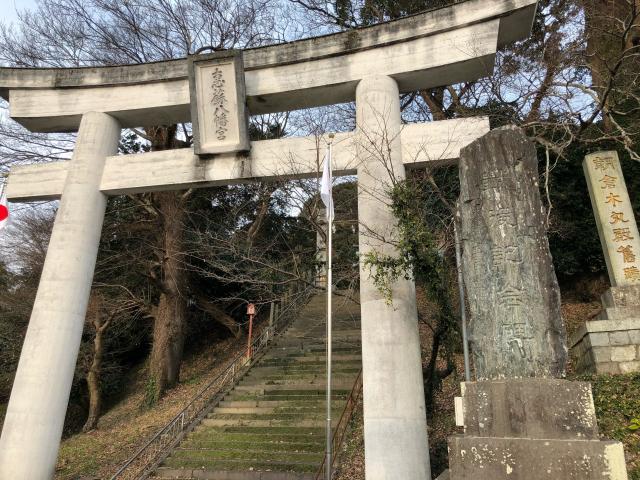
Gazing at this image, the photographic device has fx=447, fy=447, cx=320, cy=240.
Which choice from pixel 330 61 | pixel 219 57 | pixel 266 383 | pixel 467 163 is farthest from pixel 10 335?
pixel 467 163

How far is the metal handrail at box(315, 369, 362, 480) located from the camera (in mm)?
7298

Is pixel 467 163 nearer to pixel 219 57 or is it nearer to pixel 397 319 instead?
→ pixel 397 319

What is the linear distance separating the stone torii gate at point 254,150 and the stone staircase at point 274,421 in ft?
8.24

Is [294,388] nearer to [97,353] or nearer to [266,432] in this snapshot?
[266,432]

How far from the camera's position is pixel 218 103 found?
7875 mm

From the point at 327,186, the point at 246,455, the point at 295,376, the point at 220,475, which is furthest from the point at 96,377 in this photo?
the point at 327,186

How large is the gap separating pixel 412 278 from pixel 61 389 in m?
5.57

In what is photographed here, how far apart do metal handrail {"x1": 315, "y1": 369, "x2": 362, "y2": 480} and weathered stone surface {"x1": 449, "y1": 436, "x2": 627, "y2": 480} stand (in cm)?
372

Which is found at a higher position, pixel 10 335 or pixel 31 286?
pixel 31 286

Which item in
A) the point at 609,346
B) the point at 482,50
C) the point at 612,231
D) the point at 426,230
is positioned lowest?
the point at 609,346

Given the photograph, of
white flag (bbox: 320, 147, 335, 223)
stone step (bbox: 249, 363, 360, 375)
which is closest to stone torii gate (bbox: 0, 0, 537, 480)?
white flag (bbox: 320, 147, 335, 223)

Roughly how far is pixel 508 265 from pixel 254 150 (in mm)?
4872

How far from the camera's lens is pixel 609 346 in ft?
26.6

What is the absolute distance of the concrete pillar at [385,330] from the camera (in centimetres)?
571
